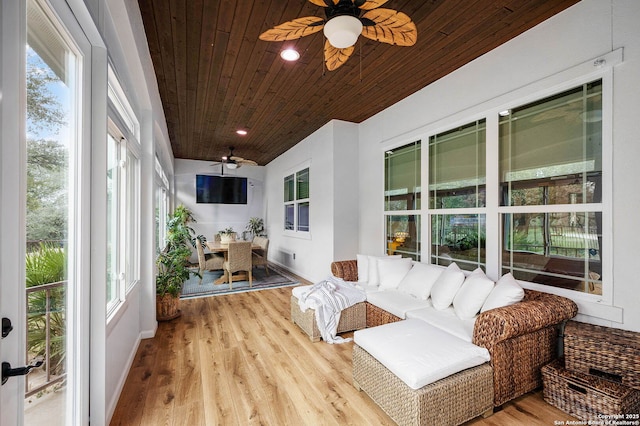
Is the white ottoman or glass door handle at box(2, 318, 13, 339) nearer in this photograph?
glass door handle at box(2, 318, 13, 339)

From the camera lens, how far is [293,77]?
3.18 meters

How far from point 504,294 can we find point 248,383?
2.20 meters

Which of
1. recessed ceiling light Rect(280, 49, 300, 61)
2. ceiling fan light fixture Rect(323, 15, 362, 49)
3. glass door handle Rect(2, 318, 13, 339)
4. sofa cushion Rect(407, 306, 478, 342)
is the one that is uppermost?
recessed ceiling light Rect(280, 49, 300, 61)

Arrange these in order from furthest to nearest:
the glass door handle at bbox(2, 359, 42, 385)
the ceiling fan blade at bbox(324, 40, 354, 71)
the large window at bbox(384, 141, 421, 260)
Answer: the large window at bbox(384, 141, 421, 260) < the ceiling fan blade at bbox(324, 40, 354, 71) < the glass door handle at bbox(2, 359, 42, 385)

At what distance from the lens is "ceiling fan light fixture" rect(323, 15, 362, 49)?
1.62 meters

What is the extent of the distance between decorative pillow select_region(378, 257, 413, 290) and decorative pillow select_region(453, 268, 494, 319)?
86 centimetres

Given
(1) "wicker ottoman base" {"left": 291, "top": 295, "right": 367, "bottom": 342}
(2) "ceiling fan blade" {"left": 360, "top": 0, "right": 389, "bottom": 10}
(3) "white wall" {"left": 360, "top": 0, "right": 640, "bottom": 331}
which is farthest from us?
(1) "wicker ottoman base" {"left": 291, "top": 295, "right": 367, "bottom": 342}

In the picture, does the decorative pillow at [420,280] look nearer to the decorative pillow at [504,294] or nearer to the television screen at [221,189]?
the decorative pillow at [504,294]

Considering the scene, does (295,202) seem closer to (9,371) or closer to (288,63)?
(288,63)

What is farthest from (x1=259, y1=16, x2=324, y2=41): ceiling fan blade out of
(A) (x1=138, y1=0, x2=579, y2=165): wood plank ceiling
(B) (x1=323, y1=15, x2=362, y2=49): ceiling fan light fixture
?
(A) (x1=138, y1=0, x2=579, y2=165): wood plank ceiling

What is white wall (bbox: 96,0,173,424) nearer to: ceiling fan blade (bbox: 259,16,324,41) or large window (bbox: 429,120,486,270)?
ceiling fan blade (bbox: 259,16,324,41)

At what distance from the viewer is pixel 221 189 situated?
817 centimetres


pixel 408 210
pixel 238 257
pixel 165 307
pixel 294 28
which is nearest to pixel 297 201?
pixel 238 257

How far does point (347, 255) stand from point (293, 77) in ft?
9.37
